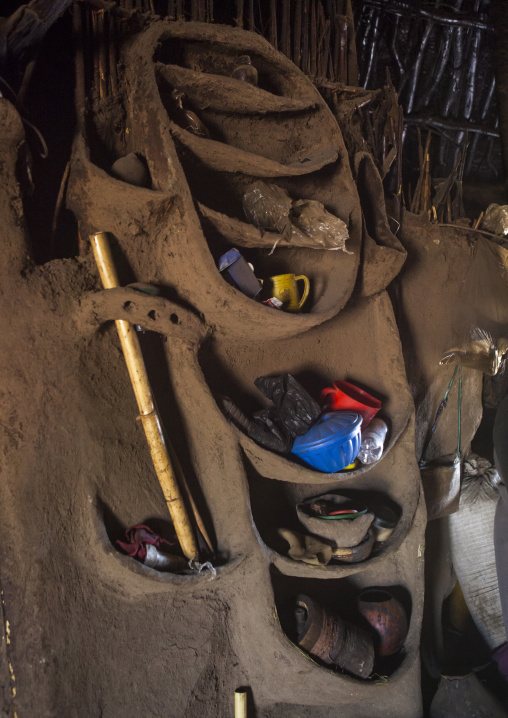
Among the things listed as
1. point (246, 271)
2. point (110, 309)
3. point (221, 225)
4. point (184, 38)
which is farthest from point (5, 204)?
point (184, 38)

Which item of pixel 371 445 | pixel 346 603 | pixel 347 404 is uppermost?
pixel 347 404

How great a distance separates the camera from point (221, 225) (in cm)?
160

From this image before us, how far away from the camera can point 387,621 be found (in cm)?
199

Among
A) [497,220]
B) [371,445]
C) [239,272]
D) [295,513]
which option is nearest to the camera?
[239,272]

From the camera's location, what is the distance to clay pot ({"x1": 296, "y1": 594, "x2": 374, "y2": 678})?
1.81 m

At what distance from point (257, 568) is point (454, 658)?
1784mm

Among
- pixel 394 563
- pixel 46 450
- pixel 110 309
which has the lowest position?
pixel 394 563

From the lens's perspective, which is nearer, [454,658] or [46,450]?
[46,450]

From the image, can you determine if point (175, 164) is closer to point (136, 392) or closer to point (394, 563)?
point (136, 392)

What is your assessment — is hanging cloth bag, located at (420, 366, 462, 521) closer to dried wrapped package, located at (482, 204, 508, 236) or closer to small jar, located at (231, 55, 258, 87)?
dried wrapped package, located at (482, 204, 508, 236)

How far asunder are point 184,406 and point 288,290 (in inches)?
22.8

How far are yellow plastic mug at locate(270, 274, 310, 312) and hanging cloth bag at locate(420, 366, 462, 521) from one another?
132 cm

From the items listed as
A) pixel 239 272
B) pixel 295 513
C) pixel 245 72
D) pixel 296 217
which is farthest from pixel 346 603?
pixel 245 72

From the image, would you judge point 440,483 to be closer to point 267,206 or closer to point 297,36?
point 267,206
